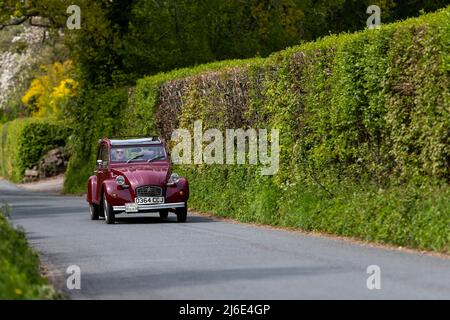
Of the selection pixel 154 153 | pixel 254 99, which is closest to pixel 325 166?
pixel 254 99

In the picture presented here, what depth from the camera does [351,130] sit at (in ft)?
62.8

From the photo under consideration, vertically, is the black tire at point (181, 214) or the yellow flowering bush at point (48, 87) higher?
the yellow flowering bush at point (48, 87)

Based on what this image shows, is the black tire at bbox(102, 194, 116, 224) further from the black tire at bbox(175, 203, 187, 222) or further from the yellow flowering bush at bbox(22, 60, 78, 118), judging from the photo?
the yellow flowering bush at bbox(22, 60, 78, 118)

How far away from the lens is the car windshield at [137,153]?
82.0 ft

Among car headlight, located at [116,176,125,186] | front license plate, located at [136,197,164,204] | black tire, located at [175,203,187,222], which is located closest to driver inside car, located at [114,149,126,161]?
car headlight, located at [116,176,125,186]

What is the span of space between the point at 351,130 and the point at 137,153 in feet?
24.0

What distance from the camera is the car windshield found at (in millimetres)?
24984

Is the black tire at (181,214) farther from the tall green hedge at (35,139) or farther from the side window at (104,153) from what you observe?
the tall green hedge at (35,139)

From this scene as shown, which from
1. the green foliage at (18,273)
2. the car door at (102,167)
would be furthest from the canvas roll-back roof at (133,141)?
the green foliage at (18,273)

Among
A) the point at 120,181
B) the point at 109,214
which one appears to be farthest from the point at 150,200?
the point at 109,214

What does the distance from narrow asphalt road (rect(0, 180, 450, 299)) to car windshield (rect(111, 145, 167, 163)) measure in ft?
9.36

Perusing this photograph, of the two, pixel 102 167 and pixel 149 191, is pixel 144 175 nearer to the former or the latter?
pixel 149 191

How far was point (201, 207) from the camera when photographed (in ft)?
89.0

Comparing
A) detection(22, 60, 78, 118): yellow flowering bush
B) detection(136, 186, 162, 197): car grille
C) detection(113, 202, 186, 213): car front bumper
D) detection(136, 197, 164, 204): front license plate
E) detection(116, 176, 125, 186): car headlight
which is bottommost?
detection(113, 202, 186, 213): car front bumper
